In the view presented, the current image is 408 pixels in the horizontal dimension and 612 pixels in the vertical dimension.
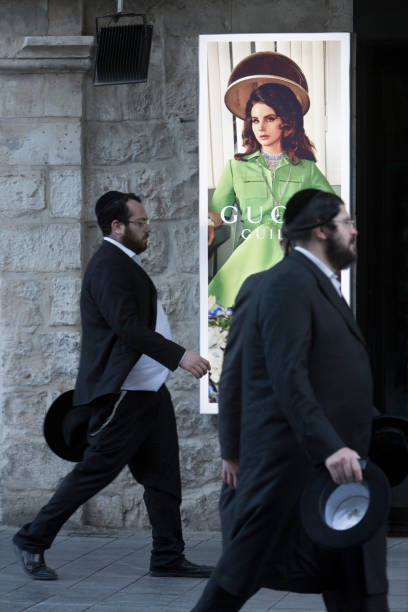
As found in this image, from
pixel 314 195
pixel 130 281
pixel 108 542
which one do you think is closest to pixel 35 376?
pixel 108 542

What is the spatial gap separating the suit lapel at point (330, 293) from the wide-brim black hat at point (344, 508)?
0.47 m

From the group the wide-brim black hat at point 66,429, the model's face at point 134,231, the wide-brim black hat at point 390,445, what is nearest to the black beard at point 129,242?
the model's face at point 134,231

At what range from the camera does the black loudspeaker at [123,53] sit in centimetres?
661

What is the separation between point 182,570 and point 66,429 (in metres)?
0.94

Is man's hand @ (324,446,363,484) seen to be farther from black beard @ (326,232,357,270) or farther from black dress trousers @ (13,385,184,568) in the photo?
black dress trousers @ (13,385,184,568)

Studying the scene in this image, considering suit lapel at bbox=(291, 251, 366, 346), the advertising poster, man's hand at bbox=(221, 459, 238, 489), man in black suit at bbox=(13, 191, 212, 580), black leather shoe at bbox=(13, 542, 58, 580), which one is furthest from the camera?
the advertising poster

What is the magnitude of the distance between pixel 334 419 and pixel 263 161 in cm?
354

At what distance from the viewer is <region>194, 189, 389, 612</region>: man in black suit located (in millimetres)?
3625

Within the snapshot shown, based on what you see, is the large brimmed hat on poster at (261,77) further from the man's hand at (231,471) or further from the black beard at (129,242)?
the man's hand at (231,471)

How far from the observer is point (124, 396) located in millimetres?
5750

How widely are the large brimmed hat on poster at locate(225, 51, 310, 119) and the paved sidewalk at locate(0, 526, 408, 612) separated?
2686 mm

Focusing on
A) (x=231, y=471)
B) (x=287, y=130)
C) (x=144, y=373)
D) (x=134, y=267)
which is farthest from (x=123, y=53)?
(x=231, y=471)

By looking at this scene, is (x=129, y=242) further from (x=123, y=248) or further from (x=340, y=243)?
(x=340, y=243)

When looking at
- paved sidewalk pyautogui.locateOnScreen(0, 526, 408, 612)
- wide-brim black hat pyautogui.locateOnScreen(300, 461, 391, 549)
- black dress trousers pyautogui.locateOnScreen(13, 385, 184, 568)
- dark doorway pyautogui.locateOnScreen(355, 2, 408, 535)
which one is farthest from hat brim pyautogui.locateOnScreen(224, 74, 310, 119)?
wide-brim black hat pyautogui.locateOnScreen(300, 461, 391, 549)
